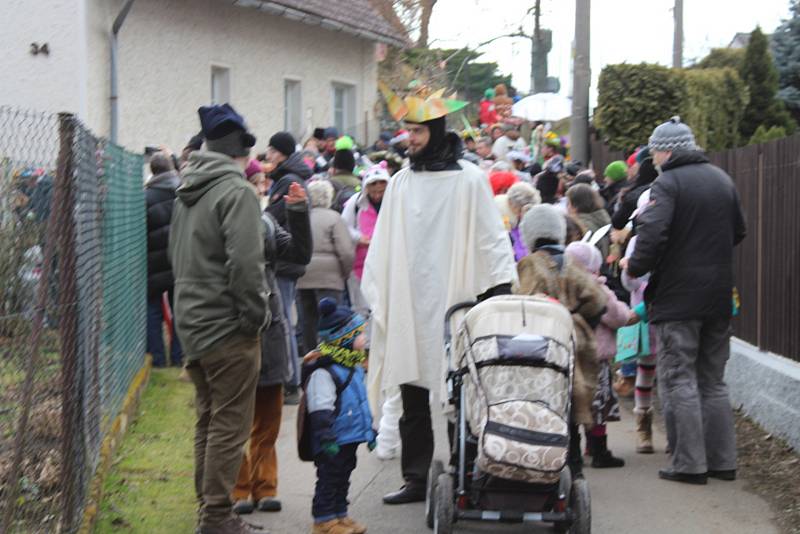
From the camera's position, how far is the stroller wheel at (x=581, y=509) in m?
6.06

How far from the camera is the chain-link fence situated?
5418 mm

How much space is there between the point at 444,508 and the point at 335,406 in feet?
2.47

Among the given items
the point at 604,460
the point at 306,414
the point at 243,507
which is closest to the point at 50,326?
the point at 306,414

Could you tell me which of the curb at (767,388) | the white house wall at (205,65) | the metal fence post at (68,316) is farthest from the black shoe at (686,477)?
the white house wall at (205,65)

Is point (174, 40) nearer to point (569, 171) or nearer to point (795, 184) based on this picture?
point (569, 171)

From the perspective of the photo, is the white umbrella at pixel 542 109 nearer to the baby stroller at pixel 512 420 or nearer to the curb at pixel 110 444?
the curb at pixel 110 444

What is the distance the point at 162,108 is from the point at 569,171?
6.63 meters

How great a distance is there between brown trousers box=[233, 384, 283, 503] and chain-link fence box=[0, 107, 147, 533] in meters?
0.86

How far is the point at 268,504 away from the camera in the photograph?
23.4 feet

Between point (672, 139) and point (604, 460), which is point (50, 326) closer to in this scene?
point (604, 460)

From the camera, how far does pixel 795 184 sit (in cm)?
891

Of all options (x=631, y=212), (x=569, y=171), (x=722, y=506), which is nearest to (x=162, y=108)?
(x=569, y=171)

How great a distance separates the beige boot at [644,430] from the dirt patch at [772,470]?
0.62 metres

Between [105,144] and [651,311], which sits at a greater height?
[105,144]
